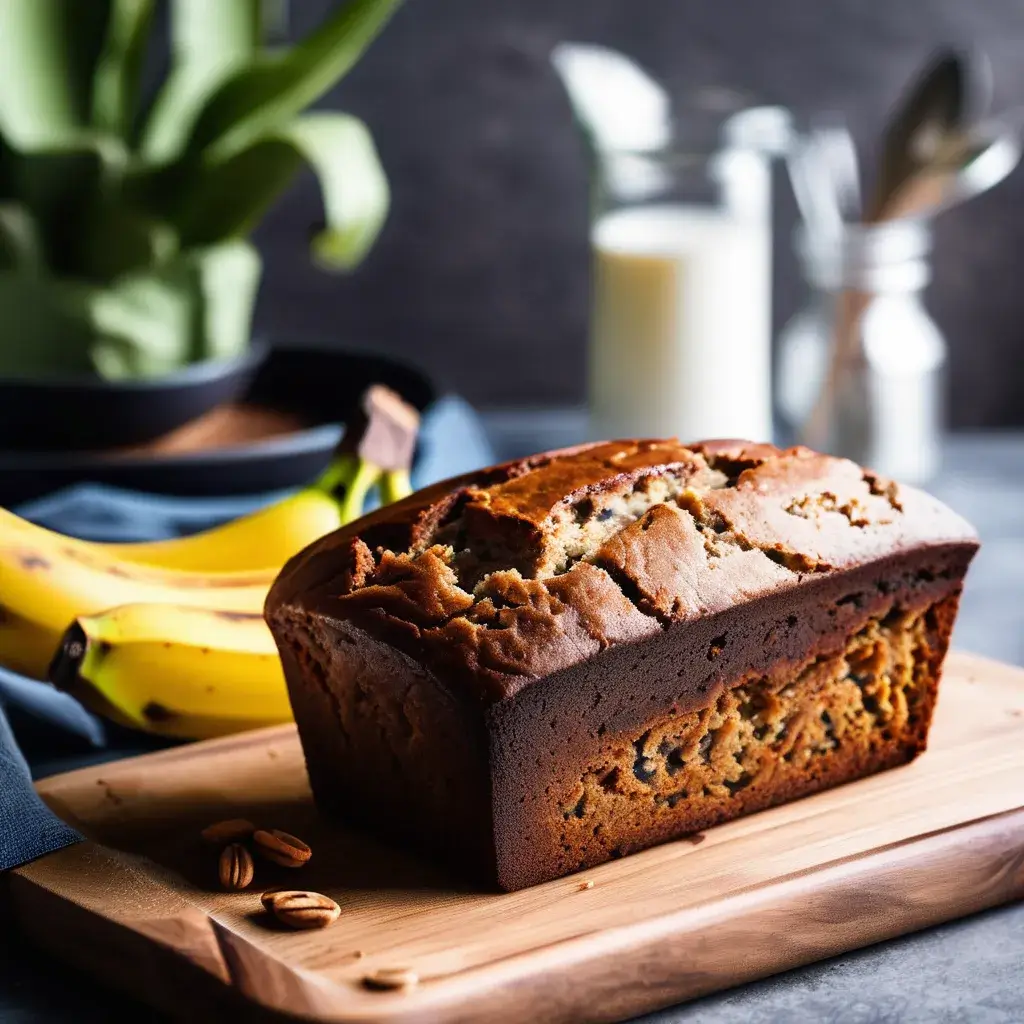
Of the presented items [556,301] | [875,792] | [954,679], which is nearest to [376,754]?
[875,792]

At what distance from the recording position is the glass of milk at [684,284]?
2.34 metres

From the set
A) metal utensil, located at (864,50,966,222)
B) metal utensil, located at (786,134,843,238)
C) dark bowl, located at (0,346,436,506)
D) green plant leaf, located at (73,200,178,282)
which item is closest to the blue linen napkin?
dark bowl, located at (0,346,436,506)

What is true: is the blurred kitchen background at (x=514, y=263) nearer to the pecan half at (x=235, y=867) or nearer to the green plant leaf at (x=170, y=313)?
the green plant leaf at (x=170, y=313)

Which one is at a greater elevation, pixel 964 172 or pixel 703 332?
pixel 964 172

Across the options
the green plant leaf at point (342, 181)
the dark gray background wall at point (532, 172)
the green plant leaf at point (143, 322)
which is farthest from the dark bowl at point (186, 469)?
the dark gray background wall at point (532, 172)

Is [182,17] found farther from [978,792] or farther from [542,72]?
[978,792]

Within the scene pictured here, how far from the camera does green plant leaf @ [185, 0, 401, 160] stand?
88.7 inches

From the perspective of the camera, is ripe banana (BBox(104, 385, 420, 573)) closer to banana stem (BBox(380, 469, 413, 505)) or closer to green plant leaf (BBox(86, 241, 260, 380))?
banana stem (BBox(380, 469, 413, 505))

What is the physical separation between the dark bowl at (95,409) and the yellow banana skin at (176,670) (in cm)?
83

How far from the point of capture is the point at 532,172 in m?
2.84

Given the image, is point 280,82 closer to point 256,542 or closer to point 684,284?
point 684,284

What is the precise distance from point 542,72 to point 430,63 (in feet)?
0.62

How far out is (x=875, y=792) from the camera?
4.47 ft

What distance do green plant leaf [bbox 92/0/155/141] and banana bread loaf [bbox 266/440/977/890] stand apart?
3.75 ft
